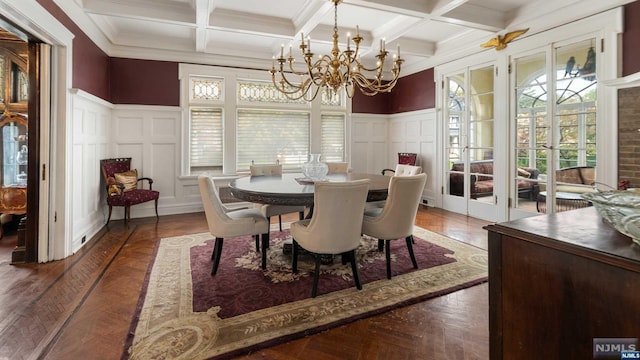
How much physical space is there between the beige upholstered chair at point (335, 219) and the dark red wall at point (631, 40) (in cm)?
323

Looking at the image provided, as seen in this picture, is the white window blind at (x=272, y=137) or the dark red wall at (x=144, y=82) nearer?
the dark red wall at (x=144, y=82)

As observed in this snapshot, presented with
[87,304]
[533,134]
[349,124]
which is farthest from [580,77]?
[87,304]

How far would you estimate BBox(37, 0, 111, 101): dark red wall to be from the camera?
322 cm

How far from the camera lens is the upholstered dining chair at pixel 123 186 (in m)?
4.43

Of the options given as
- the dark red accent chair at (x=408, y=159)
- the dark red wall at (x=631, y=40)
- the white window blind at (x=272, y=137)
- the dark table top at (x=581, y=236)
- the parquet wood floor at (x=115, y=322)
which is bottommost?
the parquet wood floor at (x=115, y=322)

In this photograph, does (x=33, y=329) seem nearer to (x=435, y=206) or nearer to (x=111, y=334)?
(x=111, y=334)

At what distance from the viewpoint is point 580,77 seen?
3.72 m

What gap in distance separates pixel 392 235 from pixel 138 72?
4.80 meters

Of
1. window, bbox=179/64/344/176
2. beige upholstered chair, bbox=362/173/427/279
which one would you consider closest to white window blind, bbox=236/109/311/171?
window, bbox=179/64/344/176

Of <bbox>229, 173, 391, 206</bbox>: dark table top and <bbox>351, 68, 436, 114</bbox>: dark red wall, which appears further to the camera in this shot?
<bbox>351, 68, 436, 114</bbox>: dark red wall

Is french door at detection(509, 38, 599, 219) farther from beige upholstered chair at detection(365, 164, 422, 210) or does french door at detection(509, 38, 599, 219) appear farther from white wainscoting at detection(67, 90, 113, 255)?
white wainscoting at detection(67, 90, 113, 255)

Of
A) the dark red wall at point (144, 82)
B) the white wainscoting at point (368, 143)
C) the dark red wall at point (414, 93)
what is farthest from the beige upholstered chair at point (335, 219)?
the white wainscoting at point (368, 143)

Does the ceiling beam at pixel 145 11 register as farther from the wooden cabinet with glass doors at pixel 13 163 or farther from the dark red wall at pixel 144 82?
the wooden cabinet with glass doors at pixel 13 163

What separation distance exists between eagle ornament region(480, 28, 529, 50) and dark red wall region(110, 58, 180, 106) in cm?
496
